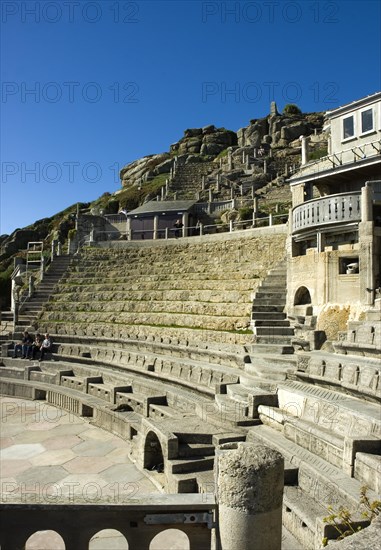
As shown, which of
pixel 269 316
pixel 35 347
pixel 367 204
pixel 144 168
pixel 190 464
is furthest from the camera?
pixel 144 168

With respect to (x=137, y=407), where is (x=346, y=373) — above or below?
above

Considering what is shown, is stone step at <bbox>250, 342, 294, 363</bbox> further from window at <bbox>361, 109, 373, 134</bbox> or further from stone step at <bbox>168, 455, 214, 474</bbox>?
window at <bbox>361, 109, 373, 134</bbox>

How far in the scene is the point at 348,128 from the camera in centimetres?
1532

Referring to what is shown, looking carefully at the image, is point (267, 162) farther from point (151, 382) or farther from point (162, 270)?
point (151, 382)

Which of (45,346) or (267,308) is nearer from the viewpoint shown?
(267,308)

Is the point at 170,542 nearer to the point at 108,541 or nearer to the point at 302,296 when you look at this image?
the point at 108,541

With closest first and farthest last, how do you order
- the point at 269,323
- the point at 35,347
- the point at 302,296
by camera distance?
the point at 269,323, the point at 302,296, the point at 35,347

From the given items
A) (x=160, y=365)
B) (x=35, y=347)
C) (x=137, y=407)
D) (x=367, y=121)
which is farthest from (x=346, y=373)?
(x=35, y=347)

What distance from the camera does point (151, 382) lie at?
13.3 metres

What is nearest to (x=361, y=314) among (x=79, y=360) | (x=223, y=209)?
(x=79, y=360)

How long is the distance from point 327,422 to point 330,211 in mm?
7689

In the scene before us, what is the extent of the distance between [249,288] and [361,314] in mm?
5497

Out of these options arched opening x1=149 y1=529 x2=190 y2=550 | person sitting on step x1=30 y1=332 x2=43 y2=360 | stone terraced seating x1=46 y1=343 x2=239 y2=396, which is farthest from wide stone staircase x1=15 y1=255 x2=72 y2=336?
arched opening x1=149 y1=529 x2=190 y2=550

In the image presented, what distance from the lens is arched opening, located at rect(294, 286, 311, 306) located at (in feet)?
46.5
